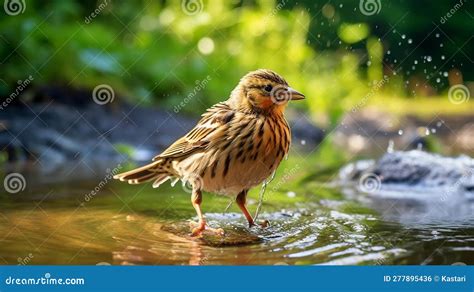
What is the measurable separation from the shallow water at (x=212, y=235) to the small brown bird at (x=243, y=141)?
30 centimetres

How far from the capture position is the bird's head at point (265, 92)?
4695mm

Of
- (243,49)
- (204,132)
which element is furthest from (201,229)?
(243,49)

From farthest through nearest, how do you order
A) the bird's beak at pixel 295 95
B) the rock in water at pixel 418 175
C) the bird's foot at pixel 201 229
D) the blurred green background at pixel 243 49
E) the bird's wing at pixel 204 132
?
the blurred green background at pixel 243 49 < the rock in water at pixel 418 175 < the bird's wing at pixel 204 132 < the bird's beak at pixel 295 95 < the bird's foot at pixel 201 229

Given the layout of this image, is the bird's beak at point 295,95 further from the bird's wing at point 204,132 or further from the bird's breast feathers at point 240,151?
the bird's wing at point 204,132

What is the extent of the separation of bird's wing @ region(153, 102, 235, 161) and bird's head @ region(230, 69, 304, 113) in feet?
0.46

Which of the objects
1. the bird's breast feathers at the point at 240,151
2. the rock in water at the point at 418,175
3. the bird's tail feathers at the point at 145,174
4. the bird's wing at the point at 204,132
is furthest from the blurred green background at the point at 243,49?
the bird's breast feathers at the point at 240,151

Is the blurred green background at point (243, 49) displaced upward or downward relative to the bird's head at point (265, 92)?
upward

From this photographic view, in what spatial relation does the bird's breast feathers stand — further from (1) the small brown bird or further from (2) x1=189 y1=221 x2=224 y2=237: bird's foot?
(2) x1=189 y1=221 x2=224 y2=237: bird's foot

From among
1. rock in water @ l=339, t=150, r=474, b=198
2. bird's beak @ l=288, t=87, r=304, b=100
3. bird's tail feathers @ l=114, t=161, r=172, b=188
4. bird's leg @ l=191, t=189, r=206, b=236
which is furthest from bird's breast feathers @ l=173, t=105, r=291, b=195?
rock in water @ l=339, t=150, r=474, b=198

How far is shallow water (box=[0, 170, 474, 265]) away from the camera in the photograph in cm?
378

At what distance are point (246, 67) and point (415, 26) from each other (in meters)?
2.29

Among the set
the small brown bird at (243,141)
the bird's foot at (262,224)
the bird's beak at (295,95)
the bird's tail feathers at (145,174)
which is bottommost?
the bird's foot at (262,224)

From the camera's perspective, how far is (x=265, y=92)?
474cm

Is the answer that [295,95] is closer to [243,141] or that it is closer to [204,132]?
[243,141]
